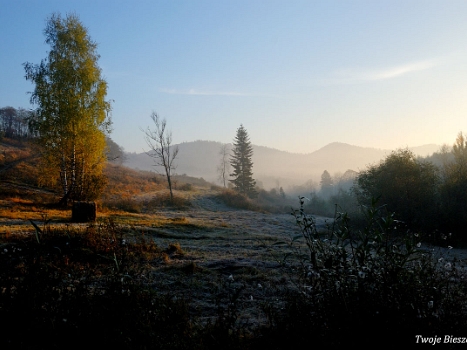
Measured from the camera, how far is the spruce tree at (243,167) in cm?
5841

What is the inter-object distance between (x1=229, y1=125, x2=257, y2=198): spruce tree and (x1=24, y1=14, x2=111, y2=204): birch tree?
3569 centimetres

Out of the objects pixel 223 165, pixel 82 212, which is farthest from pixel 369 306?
pixel 223 165

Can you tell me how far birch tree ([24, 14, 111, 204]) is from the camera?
21.7 metres

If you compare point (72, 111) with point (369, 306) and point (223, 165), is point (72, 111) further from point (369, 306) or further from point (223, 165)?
point (223, 165)

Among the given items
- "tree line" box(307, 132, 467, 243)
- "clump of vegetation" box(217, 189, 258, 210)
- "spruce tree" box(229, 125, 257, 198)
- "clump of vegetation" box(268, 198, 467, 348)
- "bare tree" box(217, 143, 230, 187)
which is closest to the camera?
"clump of vegetation" box(268, 198, 467, 348)

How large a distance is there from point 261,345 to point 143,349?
135 cm

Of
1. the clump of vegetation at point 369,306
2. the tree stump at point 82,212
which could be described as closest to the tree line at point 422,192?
the tree stump at point 82,212

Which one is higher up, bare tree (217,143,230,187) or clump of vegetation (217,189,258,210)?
bare tree (217,143,230,187)

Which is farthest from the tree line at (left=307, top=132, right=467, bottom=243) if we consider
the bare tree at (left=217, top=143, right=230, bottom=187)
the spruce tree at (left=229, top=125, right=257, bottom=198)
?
the bare tree at (left=217, top=143, right=230, bottom=187)

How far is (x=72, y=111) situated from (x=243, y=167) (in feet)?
132

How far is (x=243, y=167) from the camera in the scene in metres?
59.9

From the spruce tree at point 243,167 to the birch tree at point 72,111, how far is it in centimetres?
3569

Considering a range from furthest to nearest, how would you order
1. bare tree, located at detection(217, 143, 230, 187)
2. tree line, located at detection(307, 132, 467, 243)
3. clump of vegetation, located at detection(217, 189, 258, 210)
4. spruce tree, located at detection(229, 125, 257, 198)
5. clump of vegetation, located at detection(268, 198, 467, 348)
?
bare tree, located at detection(217, 143, 230, 187), spruce tree, located at detection(229, 125, 257, 198), clump of vegetation, located at detection(217, 189, 258, 210), tree line, located at detection(307, 132, 467, 243), clump of vegetation, located at detection(268, 198, 467, 348)

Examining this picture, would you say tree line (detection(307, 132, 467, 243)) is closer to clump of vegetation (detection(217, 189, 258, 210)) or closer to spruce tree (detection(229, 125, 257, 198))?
clump of vegetation (detection(217, 189, 258, 210))
